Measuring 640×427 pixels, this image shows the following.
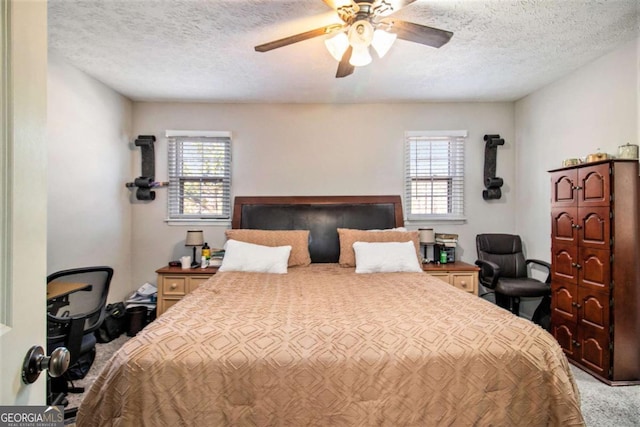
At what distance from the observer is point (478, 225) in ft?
13.4

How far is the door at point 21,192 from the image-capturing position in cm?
61

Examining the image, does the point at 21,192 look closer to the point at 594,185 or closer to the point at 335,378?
the point at 335,378

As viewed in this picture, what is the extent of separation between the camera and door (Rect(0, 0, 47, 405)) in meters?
0.61

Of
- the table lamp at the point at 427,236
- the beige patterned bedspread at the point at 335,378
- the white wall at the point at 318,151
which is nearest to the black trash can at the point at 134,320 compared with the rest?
the white wall at the point at 318,151

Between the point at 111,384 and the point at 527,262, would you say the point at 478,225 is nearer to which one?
the point at 527,262

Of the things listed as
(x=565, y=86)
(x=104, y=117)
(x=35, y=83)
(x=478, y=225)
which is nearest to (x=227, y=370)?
(x=35, y=83)

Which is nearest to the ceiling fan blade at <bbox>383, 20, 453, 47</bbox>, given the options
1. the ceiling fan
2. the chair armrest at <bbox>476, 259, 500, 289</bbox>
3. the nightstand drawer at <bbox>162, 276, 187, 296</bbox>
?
the ceiling fan

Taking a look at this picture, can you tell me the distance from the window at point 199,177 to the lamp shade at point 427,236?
2.39m

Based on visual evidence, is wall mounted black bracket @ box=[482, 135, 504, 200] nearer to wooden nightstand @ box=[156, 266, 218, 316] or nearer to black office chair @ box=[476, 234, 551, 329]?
black office chair @ box=[476, 234, 551, 329]

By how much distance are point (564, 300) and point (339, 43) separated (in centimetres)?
291

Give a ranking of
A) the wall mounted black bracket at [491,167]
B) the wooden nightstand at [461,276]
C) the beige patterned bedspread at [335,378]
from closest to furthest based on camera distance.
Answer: the beige patterned bedspread at [335,378]
the wooden nightstand at [461,276]
the wall mounted black bracket at [491,167]

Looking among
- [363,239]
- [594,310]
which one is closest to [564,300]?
[594,310]

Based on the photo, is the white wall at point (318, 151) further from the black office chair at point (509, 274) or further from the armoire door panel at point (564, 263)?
the armoire door panel at point (564, 263)

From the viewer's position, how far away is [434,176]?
13.4 feet
